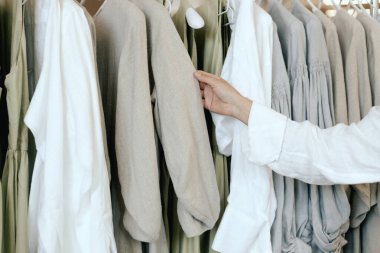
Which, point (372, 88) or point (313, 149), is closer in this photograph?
point (313, 149)

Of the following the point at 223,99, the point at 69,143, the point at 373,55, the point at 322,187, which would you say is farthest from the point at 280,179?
the point at 69,143

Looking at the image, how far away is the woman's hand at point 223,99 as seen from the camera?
0.88 metres

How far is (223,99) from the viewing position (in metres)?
0.90

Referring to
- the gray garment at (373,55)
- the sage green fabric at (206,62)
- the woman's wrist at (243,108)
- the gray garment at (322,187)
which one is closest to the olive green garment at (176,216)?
the sage green fabric at (206,62)

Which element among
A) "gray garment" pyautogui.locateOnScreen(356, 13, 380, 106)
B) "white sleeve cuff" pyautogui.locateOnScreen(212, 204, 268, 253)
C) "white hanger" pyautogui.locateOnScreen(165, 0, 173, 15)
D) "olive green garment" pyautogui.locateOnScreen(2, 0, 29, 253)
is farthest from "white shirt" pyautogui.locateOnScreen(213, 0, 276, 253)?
"olive green garment" pyautogui.locateOnScreen(2, 0, 29, 253)

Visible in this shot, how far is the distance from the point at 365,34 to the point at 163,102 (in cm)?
50

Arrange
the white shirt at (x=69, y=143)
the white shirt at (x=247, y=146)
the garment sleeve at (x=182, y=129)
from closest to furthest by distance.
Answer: the white shirt at (x=69, y=143) < the garment sleeve at (x=182, y=129) < the white shirt at (x=247, y=146)

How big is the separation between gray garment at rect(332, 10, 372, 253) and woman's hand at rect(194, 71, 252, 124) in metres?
0.24

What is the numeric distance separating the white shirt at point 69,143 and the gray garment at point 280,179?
0.36 metres

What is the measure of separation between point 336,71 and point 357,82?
55 millimetres

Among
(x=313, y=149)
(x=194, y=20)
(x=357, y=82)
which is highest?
(x=194, y=20)

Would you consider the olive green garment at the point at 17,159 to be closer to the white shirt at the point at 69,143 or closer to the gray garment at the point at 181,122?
the white shirt at the point at 69,143

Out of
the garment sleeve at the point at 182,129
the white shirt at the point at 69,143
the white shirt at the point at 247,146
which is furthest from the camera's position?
the white shirt at the point at 247,146

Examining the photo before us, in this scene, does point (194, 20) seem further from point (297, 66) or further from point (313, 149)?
point (313, 149)
